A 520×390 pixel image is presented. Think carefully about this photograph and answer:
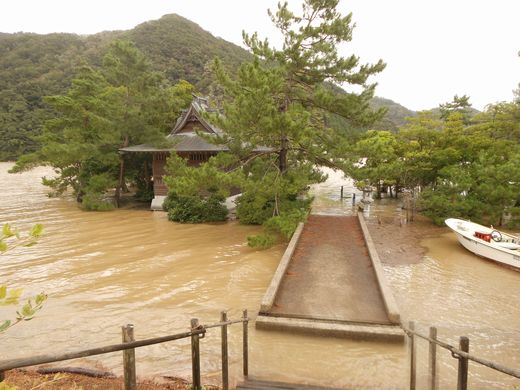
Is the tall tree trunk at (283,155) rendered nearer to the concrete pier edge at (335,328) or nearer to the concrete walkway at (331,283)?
the concrete walkway at (331,283)

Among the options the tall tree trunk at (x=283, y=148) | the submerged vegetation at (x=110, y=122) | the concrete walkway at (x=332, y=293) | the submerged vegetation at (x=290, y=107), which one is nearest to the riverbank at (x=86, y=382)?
the concrete walkway at (x=332, y=293)

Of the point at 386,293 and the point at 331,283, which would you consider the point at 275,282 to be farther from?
the point at 386,293

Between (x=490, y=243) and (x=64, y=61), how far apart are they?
9680 cm

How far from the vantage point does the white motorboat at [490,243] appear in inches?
448

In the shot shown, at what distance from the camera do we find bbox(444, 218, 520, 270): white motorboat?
11.4 m

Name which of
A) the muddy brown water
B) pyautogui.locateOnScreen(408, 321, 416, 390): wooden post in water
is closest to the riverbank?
the muddy brown water

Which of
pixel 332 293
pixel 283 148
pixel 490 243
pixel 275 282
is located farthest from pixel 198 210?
pixel 490 243

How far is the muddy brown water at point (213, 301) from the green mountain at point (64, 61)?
45.5 metres

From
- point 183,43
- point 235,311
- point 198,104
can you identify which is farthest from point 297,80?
point 183,43

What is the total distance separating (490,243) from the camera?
12031 millimetres

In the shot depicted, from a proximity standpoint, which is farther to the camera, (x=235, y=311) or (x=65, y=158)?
(x=65, y=158)

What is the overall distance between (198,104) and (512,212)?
17029mm

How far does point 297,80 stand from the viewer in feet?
49.3

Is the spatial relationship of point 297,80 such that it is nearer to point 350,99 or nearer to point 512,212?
point 350,99
